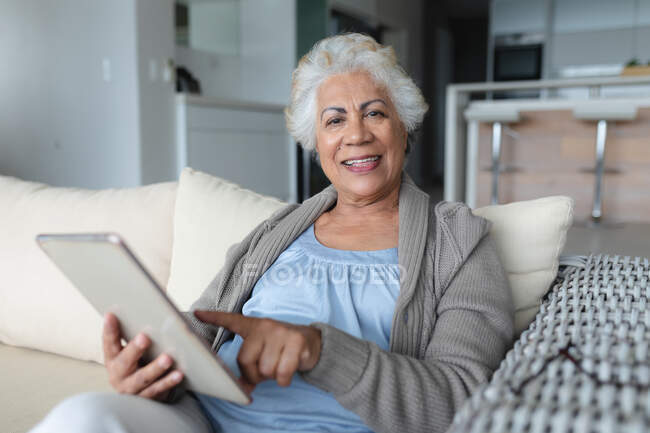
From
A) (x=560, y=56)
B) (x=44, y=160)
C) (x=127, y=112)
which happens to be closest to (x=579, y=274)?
(x=127, y=112)

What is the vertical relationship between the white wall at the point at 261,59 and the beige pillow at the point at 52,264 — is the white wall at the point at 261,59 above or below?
above

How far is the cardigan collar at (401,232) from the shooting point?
41.4 inches

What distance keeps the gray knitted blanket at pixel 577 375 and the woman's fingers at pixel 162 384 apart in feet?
1.30

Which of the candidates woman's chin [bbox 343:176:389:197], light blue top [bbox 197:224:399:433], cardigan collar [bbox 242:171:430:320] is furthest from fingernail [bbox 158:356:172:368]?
woman's chin [bbox 343:176:389:197]

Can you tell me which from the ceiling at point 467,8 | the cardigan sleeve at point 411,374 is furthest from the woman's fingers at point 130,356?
the ceiling at point 467,8

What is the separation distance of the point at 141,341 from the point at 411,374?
15.3 inches

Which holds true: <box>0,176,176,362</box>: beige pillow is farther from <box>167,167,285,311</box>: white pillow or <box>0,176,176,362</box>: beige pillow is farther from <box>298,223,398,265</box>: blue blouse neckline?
<box>298,223,398,265</box>: blue blouse neckline

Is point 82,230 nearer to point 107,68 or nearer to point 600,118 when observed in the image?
point 107,68

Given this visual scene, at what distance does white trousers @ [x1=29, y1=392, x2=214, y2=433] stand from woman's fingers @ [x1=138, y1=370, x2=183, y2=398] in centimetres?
1

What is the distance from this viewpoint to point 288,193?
5867 millimetres

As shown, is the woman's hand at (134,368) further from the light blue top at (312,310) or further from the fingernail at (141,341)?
the light blue top at (312,310)

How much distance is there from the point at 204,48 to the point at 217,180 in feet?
15.8

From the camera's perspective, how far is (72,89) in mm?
4324

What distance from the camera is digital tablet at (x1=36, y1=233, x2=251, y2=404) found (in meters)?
0.65
